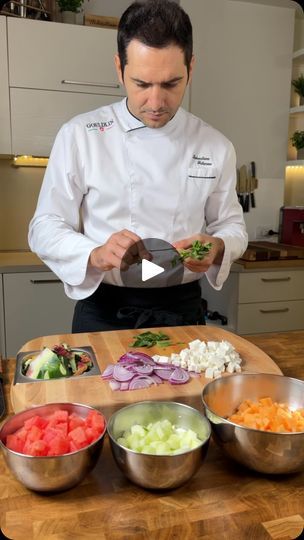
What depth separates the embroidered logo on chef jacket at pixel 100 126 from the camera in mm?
1215

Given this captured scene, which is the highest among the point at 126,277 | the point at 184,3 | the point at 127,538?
the point at 184,3

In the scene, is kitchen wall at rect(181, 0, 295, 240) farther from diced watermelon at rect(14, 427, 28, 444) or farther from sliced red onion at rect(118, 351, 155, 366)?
diced watermelon at rect(14, 427, 28, 444)

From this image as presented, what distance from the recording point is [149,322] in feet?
3.87

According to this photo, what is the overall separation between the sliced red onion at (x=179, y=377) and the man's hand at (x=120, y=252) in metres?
0.26

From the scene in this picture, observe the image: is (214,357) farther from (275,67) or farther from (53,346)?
(275,67)

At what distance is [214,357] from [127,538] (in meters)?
0.41

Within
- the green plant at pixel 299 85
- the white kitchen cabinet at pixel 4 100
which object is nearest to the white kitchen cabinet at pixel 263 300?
the green plant at pixel 299 85

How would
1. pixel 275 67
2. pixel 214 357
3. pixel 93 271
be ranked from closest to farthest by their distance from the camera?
1. pixel 214 357
2. pixel 93 271
3. pixel 275 67

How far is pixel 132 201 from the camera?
3.95 ft

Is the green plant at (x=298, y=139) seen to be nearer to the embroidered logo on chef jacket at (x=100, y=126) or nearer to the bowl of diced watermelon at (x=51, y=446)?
the embroidered logo on chef jacket at (x=100, y=126)

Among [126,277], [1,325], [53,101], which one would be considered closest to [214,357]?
[126,277]

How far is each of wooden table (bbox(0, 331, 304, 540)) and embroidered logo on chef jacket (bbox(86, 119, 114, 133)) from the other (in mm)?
853

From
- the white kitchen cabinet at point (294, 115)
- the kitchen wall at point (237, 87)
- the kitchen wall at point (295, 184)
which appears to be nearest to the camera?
the kitchen wall at point (237, 87)

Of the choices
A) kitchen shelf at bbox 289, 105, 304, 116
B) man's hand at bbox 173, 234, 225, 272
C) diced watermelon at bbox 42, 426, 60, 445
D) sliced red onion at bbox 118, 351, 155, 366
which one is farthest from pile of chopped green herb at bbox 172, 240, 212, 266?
kitchen shelf at bbox 289, 105, 304, 116
